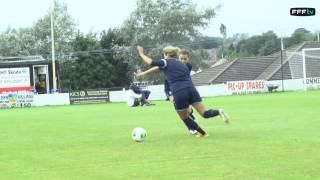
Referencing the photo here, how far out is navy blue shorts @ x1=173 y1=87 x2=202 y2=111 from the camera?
13.0 m

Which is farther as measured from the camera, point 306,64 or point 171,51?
point 306,64

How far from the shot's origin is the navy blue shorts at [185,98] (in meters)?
13.0

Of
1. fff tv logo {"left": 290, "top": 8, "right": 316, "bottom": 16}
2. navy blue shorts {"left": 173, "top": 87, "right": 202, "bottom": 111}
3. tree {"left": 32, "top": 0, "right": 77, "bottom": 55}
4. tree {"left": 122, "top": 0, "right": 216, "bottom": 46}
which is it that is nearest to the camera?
navy blue shorts {"left": 173, "top": 87, "right": 202, "bottom": 111}

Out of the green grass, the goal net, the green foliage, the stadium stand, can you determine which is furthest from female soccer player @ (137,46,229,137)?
the green foliage

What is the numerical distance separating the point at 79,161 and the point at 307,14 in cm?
Answer: 1891

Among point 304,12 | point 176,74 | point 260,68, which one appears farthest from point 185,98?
point 260,68

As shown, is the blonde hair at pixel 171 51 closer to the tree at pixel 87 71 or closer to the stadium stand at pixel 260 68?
the stadium stand at pixel 260 68

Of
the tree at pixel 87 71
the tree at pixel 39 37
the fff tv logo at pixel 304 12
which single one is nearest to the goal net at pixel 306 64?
the tree at pixel 87 71

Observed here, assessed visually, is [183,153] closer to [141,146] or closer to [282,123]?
[141,146]

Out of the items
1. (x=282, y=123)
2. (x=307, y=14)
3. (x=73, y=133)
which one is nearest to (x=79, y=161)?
(x=73, y=133)

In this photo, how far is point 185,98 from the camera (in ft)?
42.6

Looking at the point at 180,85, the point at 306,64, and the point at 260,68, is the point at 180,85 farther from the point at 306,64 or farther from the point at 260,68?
the point at 260,68

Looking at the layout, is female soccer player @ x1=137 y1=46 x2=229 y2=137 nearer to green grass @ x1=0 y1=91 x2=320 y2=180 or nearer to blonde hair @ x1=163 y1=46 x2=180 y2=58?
blonde hair @ x1=163 y1=46 x2=180 y2=58

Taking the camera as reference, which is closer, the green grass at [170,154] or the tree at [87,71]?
the green grass at [170,154]
